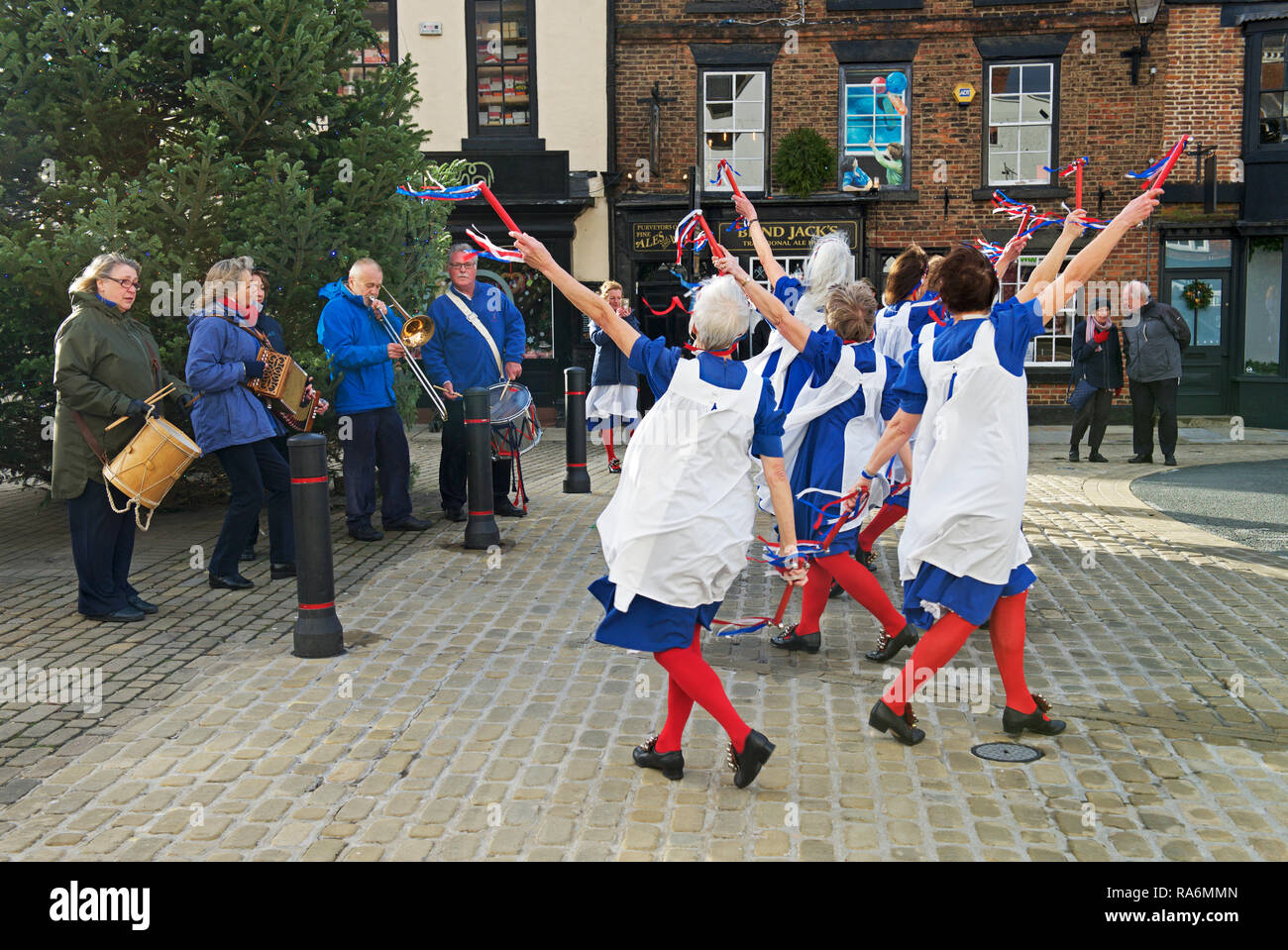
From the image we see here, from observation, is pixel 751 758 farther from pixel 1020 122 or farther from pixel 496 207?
pixel 1020 122

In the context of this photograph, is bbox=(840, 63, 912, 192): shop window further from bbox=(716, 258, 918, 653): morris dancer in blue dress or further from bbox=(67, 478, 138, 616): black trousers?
bbox=(67, 478, 138, 616): black trousers

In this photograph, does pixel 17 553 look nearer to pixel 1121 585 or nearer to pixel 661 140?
pixel 1121 585

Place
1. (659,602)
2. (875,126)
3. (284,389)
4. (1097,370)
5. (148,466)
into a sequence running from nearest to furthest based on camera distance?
(659,602)
(148,466)
(284,389)
(1097,370)
(875,126)

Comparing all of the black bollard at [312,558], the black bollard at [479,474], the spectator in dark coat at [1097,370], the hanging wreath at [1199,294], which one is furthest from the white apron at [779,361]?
the hanging wreath at [1199,294]

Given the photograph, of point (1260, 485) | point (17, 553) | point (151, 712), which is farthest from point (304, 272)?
point (1260, 485)

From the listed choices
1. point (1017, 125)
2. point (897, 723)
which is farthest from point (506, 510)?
point (1017, 125)

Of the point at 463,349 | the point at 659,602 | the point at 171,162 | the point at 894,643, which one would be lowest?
the point at 894,643

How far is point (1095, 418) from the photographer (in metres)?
14.2

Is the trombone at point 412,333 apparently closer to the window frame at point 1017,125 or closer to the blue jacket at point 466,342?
the blue jacket at point 466,342

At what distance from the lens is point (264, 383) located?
25.4ft

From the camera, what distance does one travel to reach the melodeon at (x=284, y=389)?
773 centimetres

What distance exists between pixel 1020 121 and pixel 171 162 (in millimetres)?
14301

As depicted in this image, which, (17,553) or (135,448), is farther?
(17,553)
